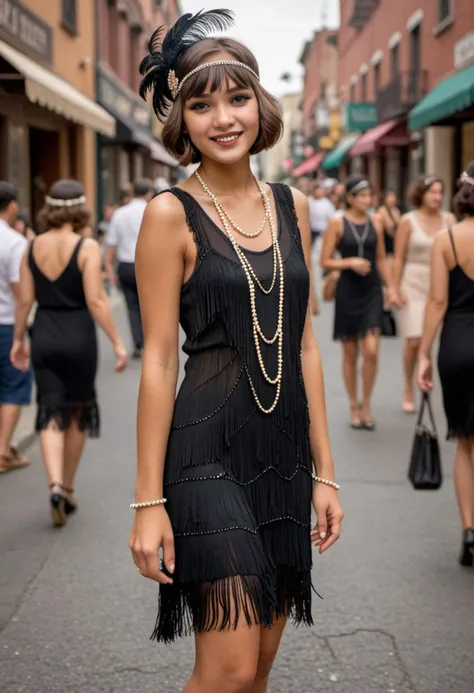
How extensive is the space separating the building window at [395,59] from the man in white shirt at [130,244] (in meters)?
18.8

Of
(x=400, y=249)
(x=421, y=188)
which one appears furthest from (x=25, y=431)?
(x=421, y=188)

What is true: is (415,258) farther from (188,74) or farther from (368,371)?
(188,74)

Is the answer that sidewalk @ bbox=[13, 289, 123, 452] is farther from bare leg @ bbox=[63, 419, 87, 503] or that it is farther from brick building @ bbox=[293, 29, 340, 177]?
brick building @ bbox=[293, 29, 340, 177]

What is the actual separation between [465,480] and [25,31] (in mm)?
11731

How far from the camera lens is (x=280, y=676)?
3.86 meters

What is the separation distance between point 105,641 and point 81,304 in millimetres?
2464

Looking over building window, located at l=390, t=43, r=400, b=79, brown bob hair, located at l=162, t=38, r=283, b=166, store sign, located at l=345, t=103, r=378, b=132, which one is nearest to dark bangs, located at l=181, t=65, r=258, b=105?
brown bob hair, located at l=162, t=38, r=283, b=166

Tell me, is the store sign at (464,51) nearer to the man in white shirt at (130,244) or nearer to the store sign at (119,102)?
the store sign at (119,102)

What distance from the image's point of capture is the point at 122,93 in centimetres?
2628

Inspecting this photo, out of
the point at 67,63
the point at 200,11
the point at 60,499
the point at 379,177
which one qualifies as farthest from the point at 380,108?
the point at 200,11

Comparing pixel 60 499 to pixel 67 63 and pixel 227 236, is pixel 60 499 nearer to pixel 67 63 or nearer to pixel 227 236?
pixel 227 236

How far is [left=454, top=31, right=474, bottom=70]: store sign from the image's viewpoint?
18744 millimetres

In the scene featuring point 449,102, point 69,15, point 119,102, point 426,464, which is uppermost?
point 69,15

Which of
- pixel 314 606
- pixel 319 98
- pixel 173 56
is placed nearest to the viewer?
pixel 173 56
